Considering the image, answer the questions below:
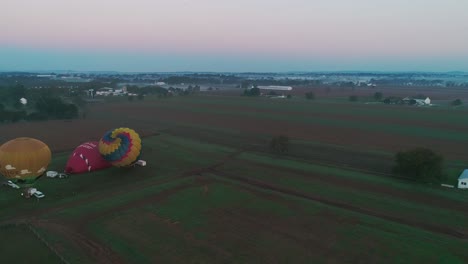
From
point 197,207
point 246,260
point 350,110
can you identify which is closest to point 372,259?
point 246,260

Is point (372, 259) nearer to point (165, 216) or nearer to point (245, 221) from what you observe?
point (245, 221)

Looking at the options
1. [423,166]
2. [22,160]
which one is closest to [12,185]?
[22,160]

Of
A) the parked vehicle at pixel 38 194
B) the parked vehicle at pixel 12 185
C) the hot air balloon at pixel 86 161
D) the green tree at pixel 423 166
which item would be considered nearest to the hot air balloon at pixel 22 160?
the parked vehicle at pixel 38 194

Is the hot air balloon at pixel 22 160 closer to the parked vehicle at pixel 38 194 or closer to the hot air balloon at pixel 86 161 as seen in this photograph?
the parked vehicle at pixel 38 194

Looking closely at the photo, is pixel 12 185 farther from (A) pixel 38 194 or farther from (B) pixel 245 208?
(B) pixel 245 208

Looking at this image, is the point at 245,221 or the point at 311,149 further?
the point at 311,149
